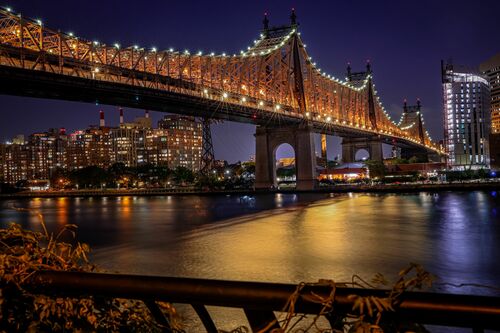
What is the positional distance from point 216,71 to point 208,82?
23.8 ft

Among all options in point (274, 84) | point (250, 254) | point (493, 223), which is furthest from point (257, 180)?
point (250, 254)

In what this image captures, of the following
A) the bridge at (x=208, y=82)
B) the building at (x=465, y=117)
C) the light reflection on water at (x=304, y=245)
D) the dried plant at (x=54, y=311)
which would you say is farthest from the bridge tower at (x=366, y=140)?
the dried plant at (x=54, y=311)

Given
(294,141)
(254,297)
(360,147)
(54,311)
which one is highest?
(360,147)

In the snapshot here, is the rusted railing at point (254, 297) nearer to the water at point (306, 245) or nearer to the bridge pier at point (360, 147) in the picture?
the water at point (306, 245)

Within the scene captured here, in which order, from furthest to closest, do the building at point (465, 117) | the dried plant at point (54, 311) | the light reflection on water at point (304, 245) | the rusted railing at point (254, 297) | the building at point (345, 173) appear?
1. the building at point (465, 117)
2. the building at point (345, 173)
3. the light reflection on water at point (304, 245)
4. the dried plant at point (54, 311)
5. the rusted railing at point (254, 297)

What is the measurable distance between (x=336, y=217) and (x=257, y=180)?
44982 mm

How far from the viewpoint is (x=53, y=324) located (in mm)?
2379

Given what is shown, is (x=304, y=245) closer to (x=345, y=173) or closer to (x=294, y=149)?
(x=294, y=149)

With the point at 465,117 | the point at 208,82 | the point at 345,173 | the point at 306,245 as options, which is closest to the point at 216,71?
the point at 208,82

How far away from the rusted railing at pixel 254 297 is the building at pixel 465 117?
6022 inches

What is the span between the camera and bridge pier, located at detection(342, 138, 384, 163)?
121 m

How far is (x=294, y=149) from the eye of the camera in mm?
76562

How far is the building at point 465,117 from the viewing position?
146 meters

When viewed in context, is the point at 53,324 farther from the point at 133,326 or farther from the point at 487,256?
the point at 487,256
